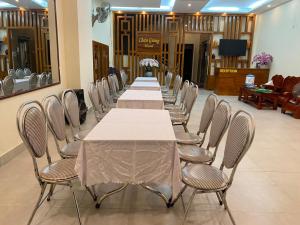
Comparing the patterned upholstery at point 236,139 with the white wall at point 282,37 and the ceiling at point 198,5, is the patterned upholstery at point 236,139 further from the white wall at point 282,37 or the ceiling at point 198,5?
the ceiling at point 198,5

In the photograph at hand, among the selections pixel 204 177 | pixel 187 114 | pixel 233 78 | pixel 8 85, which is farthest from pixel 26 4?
pixel 233 78

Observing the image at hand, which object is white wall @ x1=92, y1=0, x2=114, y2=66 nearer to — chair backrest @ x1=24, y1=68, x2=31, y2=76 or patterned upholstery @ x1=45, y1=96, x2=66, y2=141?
chair backrest @ x1=24, y1=68, x2=31, y2=76

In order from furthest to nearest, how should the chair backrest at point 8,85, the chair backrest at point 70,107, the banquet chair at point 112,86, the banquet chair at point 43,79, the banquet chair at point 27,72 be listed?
the banquet chair at point 112,86 → the banquet chair at point 43,79 → the banquet chair at point 27,72 → the chair backrest at point 8,85 → the chair backrest at point 70,107

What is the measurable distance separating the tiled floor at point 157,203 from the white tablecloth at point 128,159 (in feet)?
1.48

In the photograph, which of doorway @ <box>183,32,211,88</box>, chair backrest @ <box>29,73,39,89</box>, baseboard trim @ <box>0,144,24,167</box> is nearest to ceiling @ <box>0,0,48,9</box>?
chair backrest @ <box>29,73,39,89</box>

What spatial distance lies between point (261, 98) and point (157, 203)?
5560 mm

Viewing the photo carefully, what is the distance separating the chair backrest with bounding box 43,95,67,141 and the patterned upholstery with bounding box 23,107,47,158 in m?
0.15

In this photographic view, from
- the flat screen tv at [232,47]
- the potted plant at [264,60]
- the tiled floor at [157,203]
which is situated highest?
the flat screen tv at [232,47]

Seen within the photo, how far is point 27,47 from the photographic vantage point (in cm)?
393

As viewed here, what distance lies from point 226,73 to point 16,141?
300 inches

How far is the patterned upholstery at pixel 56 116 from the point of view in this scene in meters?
2.17

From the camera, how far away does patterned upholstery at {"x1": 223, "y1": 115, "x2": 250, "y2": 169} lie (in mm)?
1755

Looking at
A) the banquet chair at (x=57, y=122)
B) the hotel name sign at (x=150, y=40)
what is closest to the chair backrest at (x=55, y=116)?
the banquet chair at (x=57, y=122)

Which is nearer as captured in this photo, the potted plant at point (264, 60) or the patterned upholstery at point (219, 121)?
the patterned upholstery at point (219, 121)
